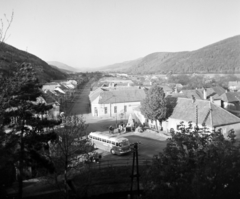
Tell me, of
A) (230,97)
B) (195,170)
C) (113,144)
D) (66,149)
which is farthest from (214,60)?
(195,170)

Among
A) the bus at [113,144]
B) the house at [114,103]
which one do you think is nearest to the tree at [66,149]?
the bus at [113,144]

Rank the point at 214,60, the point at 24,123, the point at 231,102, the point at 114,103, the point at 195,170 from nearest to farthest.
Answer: the point at 195,170 < the point at 24,123 < the point at 114,103 < the point at 231,102 < the point at 214,60

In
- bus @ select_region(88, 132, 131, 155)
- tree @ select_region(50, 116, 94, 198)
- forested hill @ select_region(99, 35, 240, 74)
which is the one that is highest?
forested hill @ select_region(99, 35, 240, 74)

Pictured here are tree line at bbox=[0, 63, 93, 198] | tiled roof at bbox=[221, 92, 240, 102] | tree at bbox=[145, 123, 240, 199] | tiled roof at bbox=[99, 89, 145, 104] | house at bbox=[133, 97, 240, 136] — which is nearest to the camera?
tree at bbox=[145, 123, 240, 199]

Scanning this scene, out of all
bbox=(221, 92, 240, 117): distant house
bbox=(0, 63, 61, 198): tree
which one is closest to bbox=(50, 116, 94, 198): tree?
bbox=(0, 63, 61, 198): tree

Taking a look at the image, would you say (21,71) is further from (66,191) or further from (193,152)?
(193,152)

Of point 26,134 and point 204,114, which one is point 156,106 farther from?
point 26,134

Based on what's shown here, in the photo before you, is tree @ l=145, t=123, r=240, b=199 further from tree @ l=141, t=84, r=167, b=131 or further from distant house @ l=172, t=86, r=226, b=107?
distant house @ l=172, t=86, r=226, b=107
